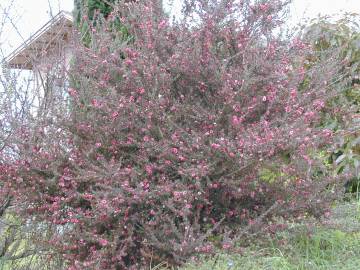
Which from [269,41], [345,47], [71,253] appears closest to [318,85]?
[269,41]

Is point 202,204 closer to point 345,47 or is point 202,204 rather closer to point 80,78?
point 80,78

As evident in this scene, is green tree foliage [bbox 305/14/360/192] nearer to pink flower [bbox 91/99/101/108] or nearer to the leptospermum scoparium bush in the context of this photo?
the leptospermum scoparium bush

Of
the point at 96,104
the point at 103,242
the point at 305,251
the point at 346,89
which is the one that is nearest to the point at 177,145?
the point at 96,104

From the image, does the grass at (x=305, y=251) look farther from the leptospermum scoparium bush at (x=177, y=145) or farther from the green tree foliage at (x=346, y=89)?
the green tree foliage at (x=346, y=89)

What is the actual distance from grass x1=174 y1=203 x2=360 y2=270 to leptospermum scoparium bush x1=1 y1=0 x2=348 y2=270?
0.56ft

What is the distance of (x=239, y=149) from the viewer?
386 cm

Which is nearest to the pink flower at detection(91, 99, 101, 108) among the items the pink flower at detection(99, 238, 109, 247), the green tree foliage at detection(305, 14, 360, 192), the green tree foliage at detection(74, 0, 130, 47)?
the pink flower at detection(99, 238, 109, 247)

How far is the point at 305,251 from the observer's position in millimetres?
4012

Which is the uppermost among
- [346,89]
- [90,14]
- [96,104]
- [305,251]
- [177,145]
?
[90,14]

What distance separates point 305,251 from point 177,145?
1163 mm

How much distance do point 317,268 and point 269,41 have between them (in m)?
1.83

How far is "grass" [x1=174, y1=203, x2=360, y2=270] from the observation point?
354cm

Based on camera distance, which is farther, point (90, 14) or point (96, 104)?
point (90, 14)

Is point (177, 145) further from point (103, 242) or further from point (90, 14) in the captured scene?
point (90, 14)
